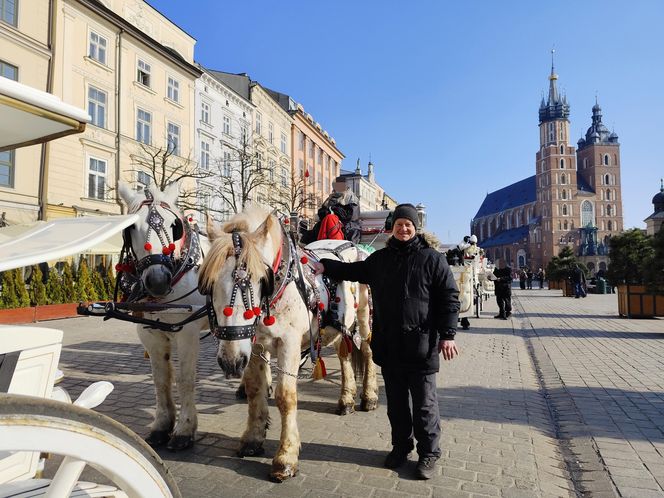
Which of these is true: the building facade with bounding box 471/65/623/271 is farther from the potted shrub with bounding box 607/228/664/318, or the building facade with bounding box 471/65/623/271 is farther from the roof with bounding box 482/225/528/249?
the potted shrub with bounding box 607/228/664/318

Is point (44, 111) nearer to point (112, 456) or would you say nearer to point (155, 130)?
point (112, 456)

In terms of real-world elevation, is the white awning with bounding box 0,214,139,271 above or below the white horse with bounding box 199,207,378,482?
above

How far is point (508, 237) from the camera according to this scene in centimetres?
11731

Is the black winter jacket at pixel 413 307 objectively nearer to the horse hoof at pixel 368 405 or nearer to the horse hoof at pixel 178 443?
the horse hoof at pixel 368 405

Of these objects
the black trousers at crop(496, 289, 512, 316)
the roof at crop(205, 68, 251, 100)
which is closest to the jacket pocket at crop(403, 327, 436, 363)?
the black trousers at crop(496, 289, 512, 316)

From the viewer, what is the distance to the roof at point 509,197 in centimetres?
12119

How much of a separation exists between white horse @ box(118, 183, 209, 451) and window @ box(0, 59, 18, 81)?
56.0 feet

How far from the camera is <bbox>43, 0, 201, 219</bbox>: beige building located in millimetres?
18531

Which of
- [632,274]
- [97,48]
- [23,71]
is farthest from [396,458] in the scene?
[97,48]

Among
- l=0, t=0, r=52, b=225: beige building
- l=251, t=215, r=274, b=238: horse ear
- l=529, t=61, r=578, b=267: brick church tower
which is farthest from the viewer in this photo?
l=529, t=61, r=578, b=267: brick church tower

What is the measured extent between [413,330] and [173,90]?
25.3 meters

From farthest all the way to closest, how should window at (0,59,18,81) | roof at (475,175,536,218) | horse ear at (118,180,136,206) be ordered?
roof at (475,175,536,218), window at (0,59,18,81), horse ear at (118,180,136,206)

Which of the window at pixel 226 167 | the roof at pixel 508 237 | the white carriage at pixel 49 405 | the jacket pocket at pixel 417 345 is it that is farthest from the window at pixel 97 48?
the roof at pixel 508 237

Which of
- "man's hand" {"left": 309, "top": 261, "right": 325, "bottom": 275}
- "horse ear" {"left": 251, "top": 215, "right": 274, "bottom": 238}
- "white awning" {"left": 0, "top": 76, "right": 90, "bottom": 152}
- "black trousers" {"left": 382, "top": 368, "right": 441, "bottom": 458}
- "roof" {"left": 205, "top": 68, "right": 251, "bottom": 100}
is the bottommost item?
"black trousers" {"left": 382, "top": 368, "right": 441, "bottom": 458}
